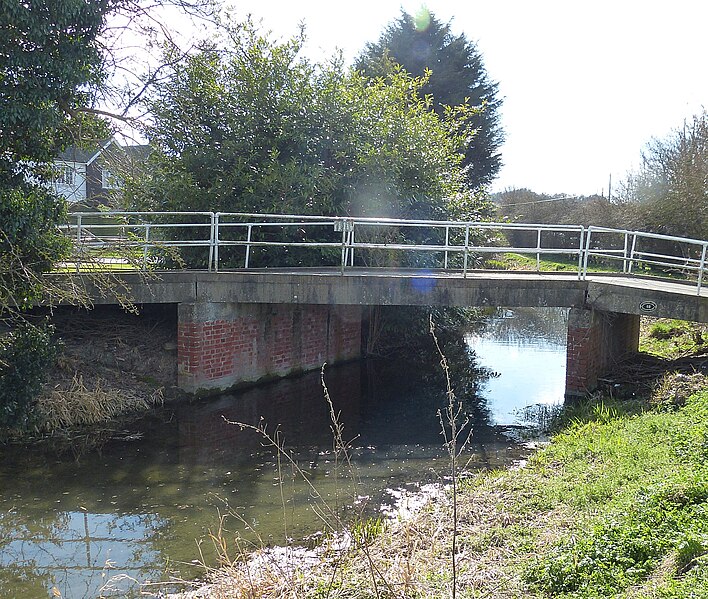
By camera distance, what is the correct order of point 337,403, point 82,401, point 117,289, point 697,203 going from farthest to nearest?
point 697,203 < point 337,403 < point 117,289 < point 82,401

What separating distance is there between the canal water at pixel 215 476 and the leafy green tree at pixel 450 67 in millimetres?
21640

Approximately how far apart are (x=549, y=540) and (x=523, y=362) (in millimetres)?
10590

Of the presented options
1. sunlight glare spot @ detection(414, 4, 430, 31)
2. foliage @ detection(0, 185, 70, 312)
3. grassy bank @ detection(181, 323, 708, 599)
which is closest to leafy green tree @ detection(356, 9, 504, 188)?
sunlight glare spot @ detection(414, 4, 430, 31)

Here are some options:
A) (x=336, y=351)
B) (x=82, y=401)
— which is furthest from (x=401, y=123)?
(x=82, y=401)

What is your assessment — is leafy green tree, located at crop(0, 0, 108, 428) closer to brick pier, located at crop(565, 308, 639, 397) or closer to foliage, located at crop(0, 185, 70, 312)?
foliage, located at crop(0, 185, 70, 312)

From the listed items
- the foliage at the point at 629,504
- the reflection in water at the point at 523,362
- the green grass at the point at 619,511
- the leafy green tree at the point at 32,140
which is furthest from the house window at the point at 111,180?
the foliage at the point at 629,504

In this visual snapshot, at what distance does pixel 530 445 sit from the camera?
8828 millimetres

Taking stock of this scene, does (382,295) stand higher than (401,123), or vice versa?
(401,123)

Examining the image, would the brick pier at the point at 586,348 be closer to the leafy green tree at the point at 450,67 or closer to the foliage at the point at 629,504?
the foliage at the point at 629,504

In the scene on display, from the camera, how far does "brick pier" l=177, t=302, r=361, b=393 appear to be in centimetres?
1106

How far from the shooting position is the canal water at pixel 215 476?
5.69m

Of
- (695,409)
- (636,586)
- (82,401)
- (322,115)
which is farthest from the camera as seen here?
(322,115)

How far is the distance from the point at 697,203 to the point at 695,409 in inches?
685

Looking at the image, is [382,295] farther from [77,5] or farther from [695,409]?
[77,5]
